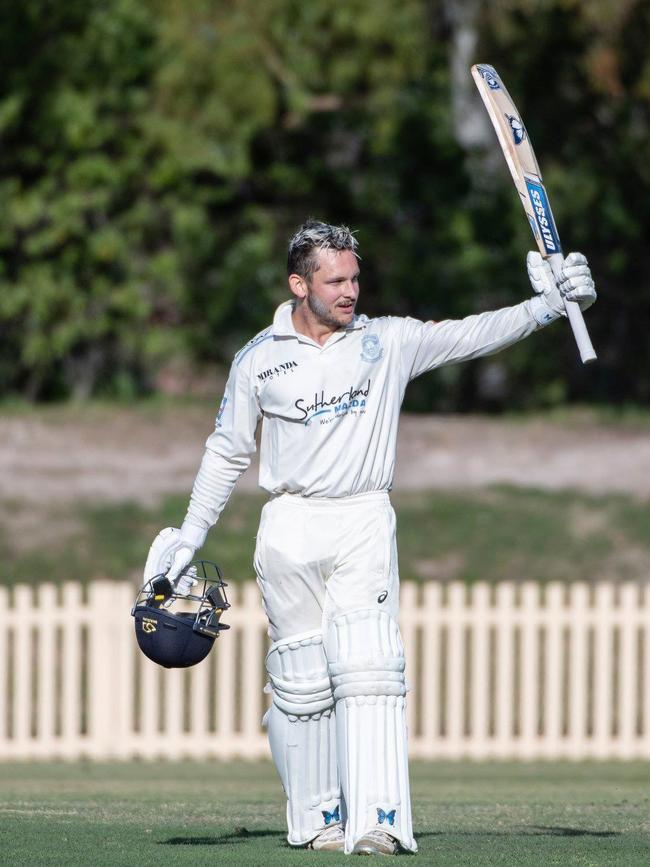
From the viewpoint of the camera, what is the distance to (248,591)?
10766mm

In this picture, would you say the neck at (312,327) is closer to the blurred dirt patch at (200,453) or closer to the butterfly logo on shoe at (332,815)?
the butterfly logo on shoe at (332,815)

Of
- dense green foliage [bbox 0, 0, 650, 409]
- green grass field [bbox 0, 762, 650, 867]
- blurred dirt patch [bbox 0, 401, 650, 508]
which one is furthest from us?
dense green foliage [bbox 0, 0, 650, 409]

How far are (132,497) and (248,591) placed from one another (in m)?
4.67

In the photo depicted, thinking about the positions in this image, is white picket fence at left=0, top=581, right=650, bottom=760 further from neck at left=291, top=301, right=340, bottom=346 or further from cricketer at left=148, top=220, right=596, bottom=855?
neck at left=291, top=301, right=340, bottom=346

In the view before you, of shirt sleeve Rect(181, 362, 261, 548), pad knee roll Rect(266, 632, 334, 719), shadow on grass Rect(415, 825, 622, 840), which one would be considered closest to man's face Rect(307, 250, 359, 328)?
shirt sleeve Rect(181, 362, 261, 548)

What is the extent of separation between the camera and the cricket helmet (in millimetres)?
5520

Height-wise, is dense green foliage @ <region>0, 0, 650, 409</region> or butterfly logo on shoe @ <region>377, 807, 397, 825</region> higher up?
Answer: dense green foliage @ <region>0, 0, 650, 409</region>

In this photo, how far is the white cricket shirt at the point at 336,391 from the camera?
545 centimetres

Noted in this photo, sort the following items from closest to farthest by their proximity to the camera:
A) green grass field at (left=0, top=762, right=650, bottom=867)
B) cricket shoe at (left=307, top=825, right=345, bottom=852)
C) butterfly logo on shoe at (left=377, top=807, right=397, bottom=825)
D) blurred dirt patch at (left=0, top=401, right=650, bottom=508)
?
green grass field at (left=0, top=762, right=650, bottom=867) < butterfly logo on shoe at (left=377, top=807, right=397, bottom=825) < cricket shoe at (left=307, top=825, right=345, bottom=852) < blurred dirt patch at (left=0, top=401, right=650, bottom=508)

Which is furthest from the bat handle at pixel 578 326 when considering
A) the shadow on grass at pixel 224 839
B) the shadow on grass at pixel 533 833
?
the shadow on grass at pixel 224 839

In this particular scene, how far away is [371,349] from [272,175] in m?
16.4

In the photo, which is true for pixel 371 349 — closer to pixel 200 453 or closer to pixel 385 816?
pixel 385 816

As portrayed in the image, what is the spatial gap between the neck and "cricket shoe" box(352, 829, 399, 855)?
5.25ft

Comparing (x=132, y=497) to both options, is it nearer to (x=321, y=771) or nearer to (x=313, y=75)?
(x=313, y=75)
